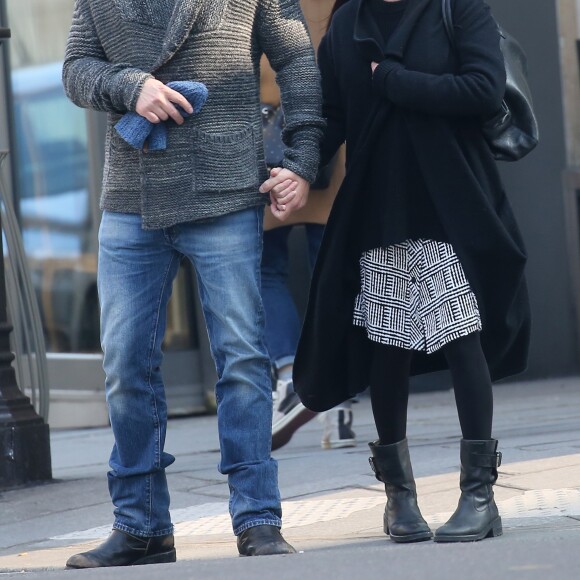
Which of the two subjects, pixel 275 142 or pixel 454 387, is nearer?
pixel 454 387

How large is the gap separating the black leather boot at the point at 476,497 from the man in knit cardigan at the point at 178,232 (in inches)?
17.6

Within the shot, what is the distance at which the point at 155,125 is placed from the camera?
11.9 feet

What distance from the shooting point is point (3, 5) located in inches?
331

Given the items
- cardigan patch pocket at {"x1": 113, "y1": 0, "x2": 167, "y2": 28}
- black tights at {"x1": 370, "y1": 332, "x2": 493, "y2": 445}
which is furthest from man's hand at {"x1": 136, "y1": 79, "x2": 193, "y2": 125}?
black tights at {"x1": 370, "y1": 332, "x2": 493, "y2": 445}

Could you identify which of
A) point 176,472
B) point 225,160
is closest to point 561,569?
point 225,160

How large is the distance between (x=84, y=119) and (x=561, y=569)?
5764 mm

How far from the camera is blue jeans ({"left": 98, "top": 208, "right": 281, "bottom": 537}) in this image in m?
3.62

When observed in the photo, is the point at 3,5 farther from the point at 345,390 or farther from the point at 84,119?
the point at 345,390

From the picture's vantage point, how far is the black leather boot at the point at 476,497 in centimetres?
356

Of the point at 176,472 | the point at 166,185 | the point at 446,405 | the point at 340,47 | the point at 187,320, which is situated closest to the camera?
the point at 166,185

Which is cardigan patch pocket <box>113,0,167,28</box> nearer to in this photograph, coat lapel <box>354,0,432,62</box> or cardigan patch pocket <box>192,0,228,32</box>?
cardigan patch pocket <box>192,0,228,32</box>

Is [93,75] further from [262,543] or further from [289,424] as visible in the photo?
[289,424]

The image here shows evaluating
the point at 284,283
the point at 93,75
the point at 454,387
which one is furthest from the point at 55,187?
the point at 454,387

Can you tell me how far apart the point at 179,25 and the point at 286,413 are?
7.40ft
